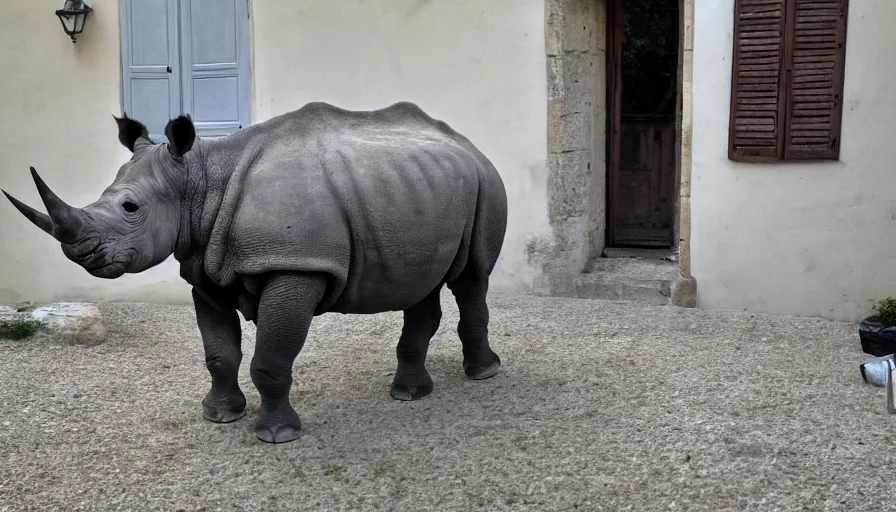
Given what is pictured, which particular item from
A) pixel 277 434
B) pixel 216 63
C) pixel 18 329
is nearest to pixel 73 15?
pixel 216 63

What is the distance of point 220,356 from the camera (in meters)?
4.82

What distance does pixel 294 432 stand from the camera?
15.2 feet

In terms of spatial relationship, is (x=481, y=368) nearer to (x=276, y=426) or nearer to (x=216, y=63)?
(x=276, y=426)

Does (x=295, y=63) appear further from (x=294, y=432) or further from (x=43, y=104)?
(x=294, y=432)

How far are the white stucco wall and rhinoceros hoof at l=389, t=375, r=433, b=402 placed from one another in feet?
10.4

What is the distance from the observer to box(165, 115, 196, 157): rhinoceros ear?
416cm

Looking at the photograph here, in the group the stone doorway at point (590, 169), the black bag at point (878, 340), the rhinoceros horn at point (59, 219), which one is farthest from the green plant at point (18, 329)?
the black bag at point (878, 340)

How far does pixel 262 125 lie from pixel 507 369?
2161 mm

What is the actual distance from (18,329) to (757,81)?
18.0ft

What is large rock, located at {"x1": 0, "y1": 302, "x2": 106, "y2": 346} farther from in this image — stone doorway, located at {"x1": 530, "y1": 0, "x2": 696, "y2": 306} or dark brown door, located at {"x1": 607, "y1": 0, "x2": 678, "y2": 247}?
dark brown door, located at {"x1": 607, "y1": 0, "x2": 678, "y2": 247}

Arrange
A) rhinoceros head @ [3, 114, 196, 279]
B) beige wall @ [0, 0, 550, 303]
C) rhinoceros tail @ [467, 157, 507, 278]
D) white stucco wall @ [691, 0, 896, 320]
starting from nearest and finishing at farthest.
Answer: rhinoceros head @ [3, 114, 196, 279] < rhinoceros tail @ [467, 157, 507, 278] < white stucco wall @ [691, 0, 896, 320] < beige wall @ [0, 0, 550, 303]

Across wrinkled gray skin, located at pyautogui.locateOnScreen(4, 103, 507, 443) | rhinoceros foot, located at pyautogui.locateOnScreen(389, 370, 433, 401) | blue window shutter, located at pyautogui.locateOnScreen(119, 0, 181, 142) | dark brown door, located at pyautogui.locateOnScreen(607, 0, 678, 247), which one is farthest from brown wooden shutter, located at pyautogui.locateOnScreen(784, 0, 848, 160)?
blue window shutter, located at pyautogui.locateOnScreen(119, 0, 181, 142)

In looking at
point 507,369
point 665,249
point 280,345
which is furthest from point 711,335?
point 280,345

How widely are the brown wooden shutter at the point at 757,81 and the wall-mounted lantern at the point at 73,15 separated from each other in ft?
17.9
